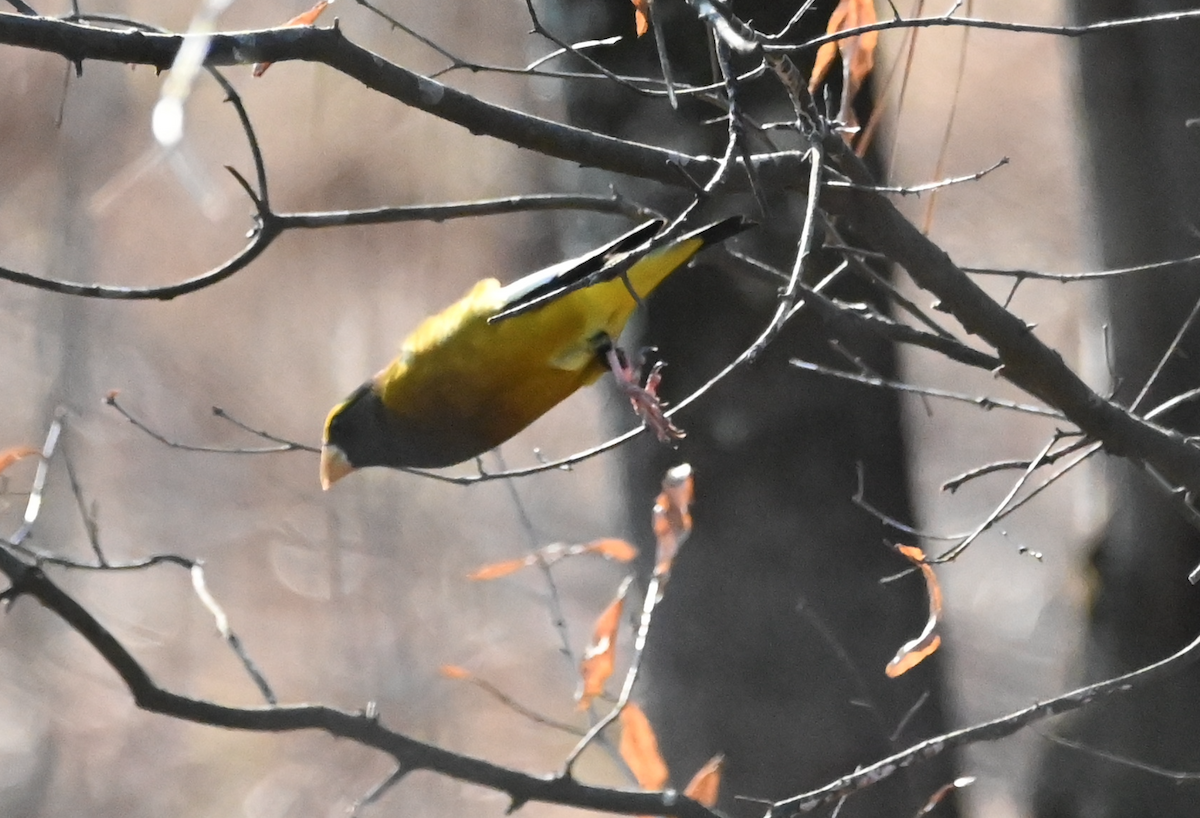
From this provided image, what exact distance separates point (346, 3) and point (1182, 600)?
11.1ft

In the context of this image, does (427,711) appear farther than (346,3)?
Yes

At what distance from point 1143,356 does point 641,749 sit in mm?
1220

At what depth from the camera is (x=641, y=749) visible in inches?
64.6

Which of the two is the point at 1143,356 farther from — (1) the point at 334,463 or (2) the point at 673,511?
(1) the point at 334,463

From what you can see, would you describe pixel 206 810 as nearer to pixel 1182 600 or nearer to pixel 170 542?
pixel 170 542

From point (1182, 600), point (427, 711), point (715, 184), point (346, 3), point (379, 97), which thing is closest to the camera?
point (715, 184)

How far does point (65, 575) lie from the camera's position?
518cm

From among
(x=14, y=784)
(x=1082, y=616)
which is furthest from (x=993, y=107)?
(x=14, y=784)

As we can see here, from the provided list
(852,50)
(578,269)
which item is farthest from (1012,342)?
(578,269)

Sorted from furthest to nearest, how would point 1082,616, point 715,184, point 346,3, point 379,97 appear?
point 379,97 → point 346,3 → point 1082,616 → point 715,184

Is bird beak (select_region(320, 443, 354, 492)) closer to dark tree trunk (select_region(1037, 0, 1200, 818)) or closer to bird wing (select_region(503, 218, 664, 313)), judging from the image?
bird wing (select_region(503, 218, 664, 313))

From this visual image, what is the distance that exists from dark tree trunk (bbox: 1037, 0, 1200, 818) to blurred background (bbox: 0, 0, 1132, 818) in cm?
256

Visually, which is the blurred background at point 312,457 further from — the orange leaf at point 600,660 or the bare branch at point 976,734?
the bare branch at point 976,734

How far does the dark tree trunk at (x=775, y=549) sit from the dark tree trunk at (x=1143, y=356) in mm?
364
